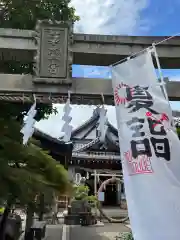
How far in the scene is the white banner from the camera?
469cm

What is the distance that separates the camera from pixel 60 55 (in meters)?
6.49

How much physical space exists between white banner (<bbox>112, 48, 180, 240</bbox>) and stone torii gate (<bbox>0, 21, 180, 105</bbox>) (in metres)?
1.09

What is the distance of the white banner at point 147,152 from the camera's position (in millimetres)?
4691

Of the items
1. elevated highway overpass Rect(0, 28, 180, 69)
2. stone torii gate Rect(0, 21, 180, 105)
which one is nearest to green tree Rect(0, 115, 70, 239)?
stone torii gate Rect(0, 21, 180, 105)

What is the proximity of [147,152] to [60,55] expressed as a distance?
275cm

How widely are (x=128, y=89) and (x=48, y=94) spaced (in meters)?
1.73

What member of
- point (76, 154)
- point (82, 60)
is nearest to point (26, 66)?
point (82, 60)

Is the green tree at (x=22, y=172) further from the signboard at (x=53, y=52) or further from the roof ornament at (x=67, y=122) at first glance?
the signboard at (x=53, y=52)

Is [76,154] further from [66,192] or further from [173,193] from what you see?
[173,193]

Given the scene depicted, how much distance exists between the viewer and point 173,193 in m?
4.74

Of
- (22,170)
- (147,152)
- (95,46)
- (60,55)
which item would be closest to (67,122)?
(60,55)

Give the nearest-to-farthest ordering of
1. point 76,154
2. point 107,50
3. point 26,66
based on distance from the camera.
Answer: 1. point 107,50
2. point 26,66
3. point 76,154

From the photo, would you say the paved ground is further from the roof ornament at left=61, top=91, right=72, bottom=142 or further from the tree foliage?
the roof ornament at left=61, top=91, right=72, bottom=142

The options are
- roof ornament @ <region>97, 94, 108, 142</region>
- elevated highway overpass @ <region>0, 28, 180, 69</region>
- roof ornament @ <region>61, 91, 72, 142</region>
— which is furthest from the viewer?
elevated highway overpass @ <region>0, 28, 180, 69</region>
